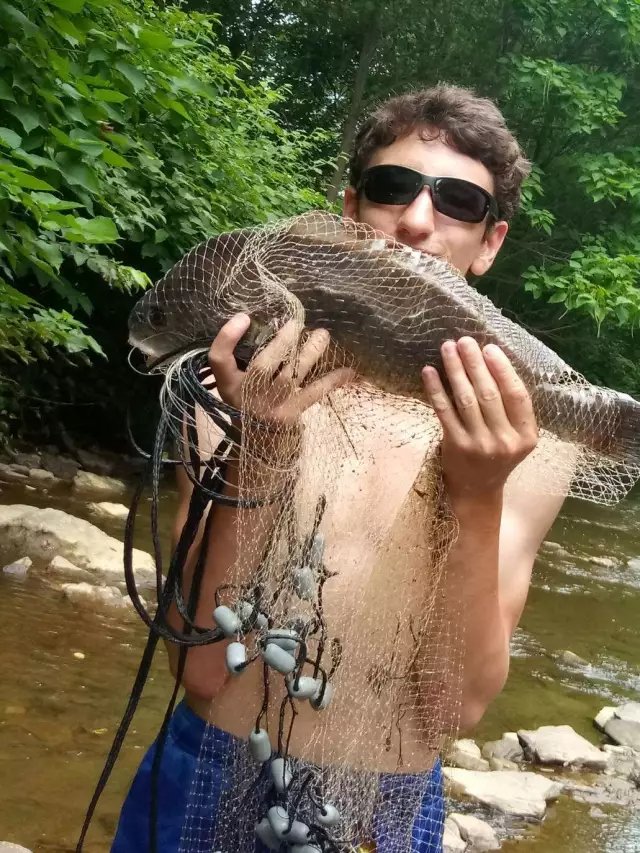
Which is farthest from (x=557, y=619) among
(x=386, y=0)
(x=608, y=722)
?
(x=386, y=0)

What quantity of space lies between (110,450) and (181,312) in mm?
9081

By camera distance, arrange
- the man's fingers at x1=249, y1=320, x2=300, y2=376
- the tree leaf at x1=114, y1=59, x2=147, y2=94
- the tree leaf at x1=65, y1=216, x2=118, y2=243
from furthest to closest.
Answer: the tree leaf at x1=114, y1=59, x2=147, y2=94, the tree leaf at x1=65, y1=216, x2=118, y2=243, the man's fingers at x1=249, y1=320, x2=300, y2=376

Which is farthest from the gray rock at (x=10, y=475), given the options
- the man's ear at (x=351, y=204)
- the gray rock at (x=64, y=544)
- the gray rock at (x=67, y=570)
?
the man's ear at (x=351, y=204)

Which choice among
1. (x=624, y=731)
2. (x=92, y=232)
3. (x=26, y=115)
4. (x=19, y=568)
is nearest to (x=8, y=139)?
(x=92, y=232)

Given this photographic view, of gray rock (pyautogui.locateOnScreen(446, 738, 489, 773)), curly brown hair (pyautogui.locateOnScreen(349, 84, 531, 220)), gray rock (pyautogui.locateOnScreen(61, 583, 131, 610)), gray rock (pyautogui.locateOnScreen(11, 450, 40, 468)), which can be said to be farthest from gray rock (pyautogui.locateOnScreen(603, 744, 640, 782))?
gray rock (pyautogui.locateOnScreen(11, 450, 40, 468))

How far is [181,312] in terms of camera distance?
1663 millimetres

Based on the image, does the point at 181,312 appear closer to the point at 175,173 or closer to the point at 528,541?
the point at 528,541

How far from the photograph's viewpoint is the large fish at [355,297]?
1.47m

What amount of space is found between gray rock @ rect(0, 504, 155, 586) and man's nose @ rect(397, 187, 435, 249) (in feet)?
13.4

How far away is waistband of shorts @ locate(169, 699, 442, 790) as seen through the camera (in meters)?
1.56

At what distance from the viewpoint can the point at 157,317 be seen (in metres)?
1.71

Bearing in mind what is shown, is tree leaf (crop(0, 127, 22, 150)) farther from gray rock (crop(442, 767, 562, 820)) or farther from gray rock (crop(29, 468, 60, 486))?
gray rock (crop(29, 468, 60, 486))

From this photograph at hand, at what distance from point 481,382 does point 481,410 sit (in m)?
0.05

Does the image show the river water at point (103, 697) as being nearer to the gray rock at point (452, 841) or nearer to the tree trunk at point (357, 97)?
the gray rock at point (452, 841)
